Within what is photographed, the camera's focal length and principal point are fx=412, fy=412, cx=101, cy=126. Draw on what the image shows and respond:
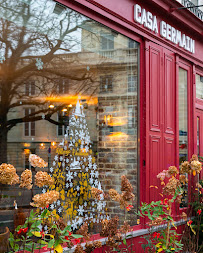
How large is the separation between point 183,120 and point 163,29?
6.71 ft

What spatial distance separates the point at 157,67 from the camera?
300 inches

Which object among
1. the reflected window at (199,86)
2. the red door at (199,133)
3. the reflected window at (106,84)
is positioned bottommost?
the red door at (199,133)

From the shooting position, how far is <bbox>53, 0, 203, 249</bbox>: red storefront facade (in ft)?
22.0

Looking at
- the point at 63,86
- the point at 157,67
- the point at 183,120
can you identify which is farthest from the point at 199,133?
the point at 63,86

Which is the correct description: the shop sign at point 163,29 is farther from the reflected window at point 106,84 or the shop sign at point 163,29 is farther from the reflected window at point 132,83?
the reflected window at point 106,84

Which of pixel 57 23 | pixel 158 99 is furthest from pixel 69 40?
pixel 158 99

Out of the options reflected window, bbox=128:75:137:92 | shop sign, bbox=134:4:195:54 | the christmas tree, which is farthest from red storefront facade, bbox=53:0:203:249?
the christmas tree

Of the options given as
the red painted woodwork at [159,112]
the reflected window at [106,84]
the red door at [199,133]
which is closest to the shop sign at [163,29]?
the red painted woodwork at [159,112]

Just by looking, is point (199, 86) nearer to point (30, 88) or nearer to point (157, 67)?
point (157, 67)

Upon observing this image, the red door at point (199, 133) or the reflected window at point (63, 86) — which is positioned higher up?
the reflected window at point (63, 86)

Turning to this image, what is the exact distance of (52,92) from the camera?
521cm

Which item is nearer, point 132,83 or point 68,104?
point 68,104

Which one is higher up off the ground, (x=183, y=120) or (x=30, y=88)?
(x=30, y=88)

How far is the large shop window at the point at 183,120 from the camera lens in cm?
861
